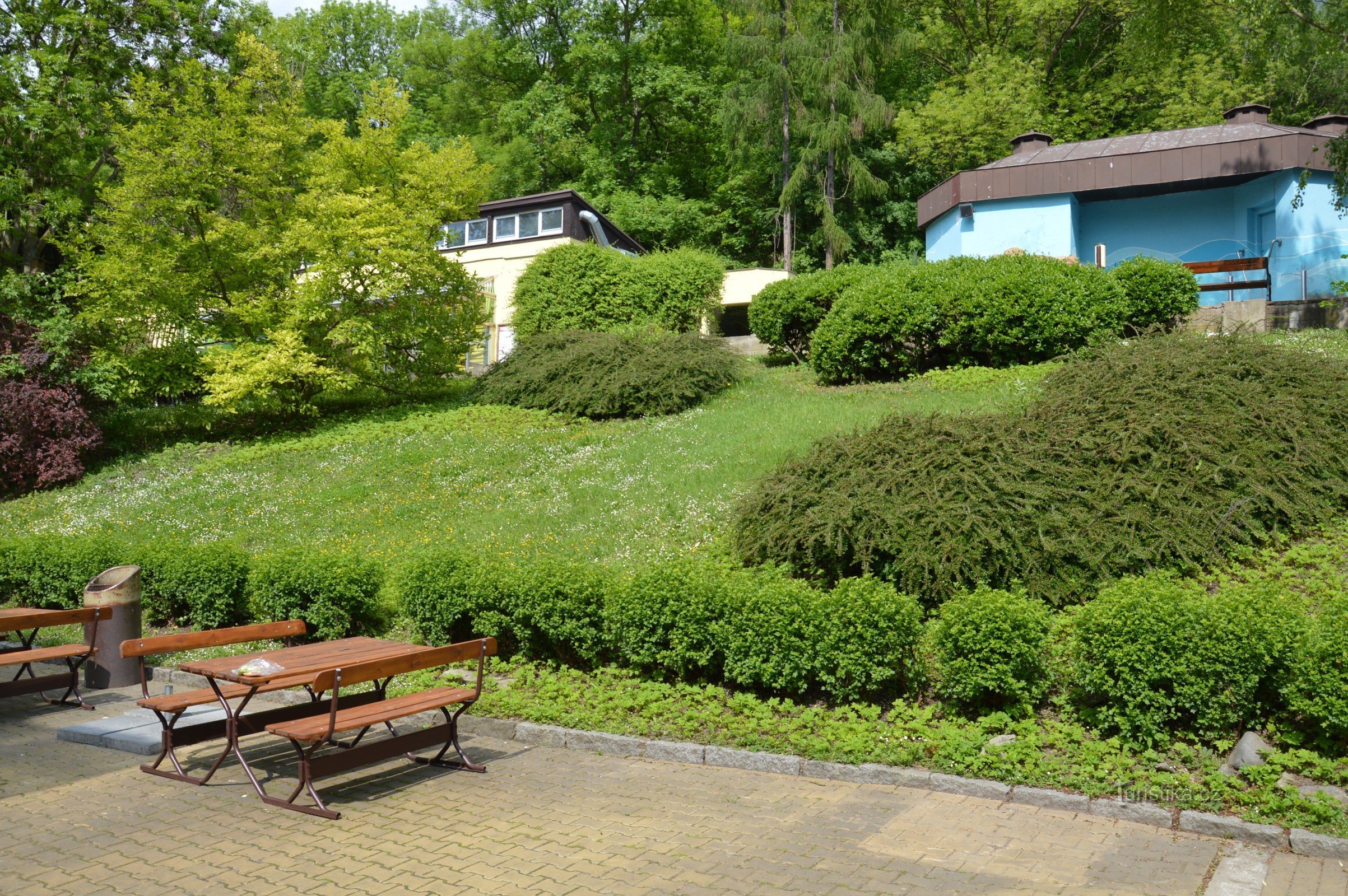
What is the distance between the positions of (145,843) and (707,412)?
12465 mm

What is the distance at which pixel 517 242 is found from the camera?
104ft

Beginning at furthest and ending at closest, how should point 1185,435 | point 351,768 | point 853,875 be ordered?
point 1185,435, point 351,768, point 853,875

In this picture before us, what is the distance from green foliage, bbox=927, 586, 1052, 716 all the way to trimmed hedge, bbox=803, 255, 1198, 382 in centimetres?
1022

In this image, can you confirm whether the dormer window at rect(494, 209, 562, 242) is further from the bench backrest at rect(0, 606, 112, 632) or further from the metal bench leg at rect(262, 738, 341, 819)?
the metal bench leg at rect(262, 738, 341, 819)

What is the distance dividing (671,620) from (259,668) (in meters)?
3.08

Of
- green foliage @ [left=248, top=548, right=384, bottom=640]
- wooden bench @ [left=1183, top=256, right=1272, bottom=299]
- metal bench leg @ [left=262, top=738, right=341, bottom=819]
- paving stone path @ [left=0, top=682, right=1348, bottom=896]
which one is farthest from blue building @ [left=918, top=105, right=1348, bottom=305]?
metal bench leg @ [left=262, top=738, right=341, bottom=819]

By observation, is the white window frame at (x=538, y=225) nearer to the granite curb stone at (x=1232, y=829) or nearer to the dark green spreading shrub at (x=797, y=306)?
the dark green spreading shrub at (x=797, y=306)

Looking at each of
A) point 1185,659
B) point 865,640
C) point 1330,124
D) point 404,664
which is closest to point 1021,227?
point 1330,124

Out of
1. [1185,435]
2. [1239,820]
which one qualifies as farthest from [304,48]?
[1239,820]

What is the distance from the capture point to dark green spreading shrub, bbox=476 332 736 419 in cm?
1794

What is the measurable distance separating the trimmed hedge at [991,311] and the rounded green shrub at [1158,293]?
0.06ft

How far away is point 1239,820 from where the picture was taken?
5285 millimetres

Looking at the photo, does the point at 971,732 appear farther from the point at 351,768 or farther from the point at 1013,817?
the point at 351,768

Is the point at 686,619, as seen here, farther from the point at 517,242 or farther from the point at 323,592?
the point at 517,242
